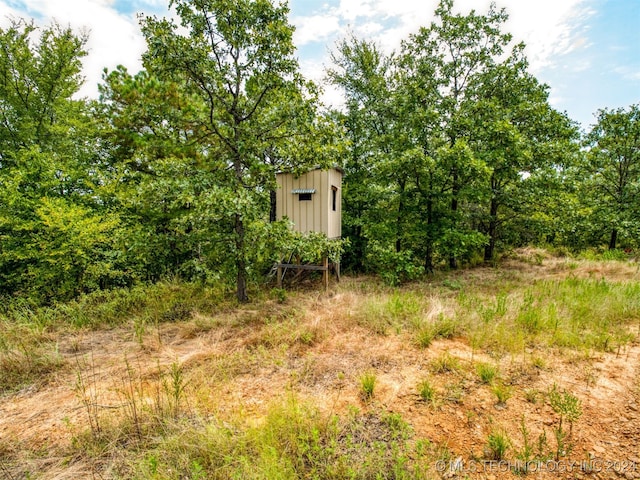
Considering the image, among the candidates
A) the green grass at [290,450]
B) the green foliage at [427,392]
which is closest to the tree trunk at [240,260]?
the green grass at [290,450]

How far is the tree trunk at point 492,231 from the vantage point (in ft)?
31.6

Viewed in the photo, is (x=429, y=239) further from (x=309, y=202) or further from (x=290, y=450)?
(x=290, y=450)

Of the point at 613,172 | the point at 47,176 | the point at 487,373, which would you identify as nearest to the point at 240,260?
the point at 487,373

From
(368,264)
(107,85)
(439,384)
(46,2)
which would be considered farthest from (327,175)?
(46,2)

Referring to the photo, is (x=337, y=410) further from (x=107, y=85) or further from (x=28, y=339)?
(x=107, y=85)

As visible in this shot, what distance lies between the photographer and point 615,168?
11828 mm

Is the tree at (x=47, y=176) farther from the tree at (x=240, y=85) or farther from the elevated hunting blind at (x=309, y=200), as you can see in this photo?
the elevated hunting blind at (x=309, y=200)

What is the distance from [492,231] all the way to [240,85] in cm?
984

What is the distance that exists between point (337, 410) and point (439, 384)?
1.11m

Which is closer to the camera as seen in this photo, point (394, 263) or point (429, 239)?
point (394, 263)

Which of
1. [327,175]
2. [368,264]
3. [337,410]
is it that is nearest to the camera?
[337,410]

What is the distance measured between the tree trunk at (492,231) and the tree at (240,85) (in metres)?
7.55

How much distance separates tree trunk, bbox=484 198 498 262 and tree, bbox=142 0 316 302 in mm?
7553

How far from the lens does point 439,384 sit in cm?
278
